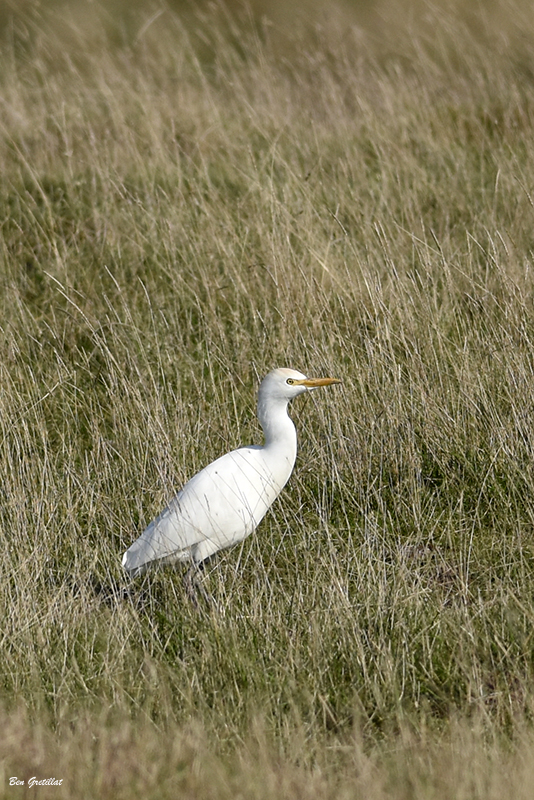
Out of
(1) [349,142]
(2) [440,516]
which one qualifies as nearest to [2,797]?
(2) [440,516]

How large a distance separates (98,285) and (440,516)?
2.64 m

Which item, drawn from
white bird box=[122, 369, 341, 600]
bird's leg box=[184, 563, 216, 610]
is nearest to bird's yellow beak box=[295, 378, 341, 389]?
white bird box=[122, 369, 341, 600]

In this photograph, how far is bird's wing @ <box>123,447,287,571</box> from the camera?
3.29 meters

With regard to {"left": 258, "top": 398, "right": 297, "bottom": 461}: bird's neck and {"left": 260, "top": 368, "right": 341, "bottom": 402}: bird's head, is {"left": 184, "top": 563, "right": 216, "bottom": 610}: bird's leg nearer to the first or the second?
{"left": 258, "top": 398, "right": 297, "bottom": 461}: bird's neck

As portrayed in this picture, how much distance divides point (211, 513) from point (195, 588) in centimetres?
26

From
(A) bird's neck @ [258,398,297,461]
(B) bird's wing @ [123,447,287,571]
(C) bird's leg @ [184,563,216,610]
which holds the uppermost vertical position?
(A) bird's neck @ [258,398,297,461]

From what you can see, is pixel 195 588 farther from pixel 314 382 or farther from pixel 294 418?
pixel 294 418

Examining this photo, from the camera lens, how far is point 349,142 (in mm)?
6191

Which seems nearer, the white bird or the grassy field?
the grassy field

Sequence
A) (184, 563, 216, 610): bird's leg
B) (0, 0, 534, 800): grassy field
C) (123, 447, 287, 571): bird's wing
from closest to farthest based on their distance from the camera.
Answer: (0, 0, 534, 800): grassy field
(184, 563, 216, 610): bird's leg
(123, 447, 287, 571): bird's wing

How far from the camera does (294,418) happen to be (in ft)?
13.8

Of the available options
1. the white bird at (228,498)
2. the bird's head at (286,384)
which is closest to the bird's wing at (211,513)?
the white bird at (228,498)

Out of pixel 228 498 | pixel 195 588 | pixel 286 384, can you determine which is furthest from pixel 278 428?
pixel 195 588

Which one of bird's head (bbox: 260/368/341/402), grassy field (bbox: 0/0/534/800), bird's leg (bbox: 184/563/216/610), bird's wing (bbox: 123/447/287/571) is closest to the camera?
grassy field (bbox: 0/0/534/800)
